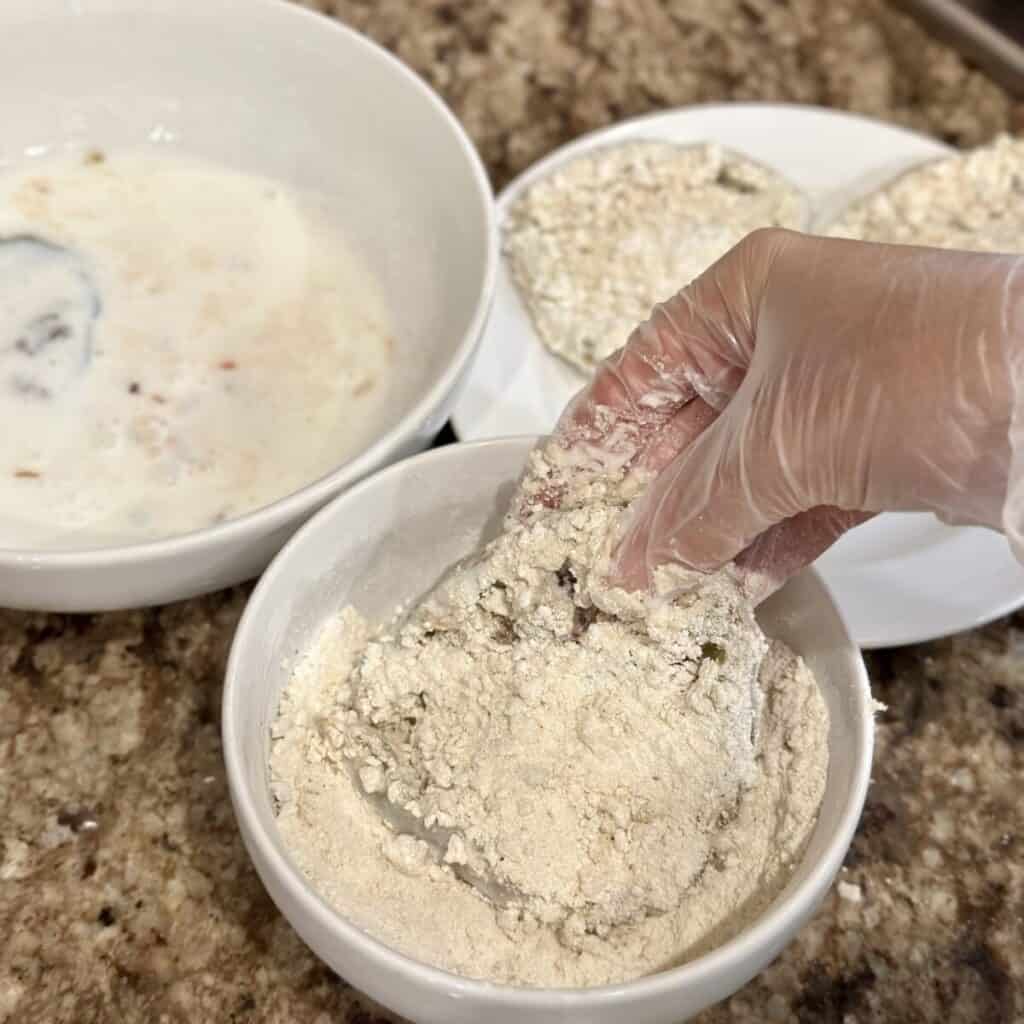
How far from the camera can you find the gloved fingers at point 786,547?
0.68m

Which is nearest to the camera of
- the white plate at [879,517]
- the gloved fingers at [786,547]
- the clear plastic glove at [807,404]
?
the clear plastic glove at [807,404]

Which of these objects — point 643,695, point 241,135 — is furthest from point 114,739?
point 241,135

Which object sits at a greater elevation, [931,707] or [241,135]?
[241,135]

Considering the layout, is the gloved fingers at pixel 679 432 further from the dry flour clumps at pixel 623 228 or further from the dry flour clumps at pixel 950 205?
the dry flour clumps at pixel 950 205

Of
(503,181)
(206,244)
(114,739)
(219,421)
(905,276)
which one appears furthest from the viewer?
(503,181)

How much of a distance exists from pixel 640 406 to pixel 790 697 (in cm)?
20

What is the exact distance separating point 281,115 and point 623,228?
32cm

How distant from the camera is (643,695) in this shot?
0.66 metres

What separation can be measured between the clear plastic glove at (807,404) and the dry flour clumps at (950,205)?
414mm

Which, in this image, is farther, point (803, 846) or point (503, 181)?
point (503, 181)

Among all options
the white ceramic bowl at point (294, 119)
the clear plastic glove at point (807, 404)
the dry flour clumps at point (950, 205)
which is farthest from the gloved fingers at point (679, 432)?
the dry flour clumps at point (950, 205)

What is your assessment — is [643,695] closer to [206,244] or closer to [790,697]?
[790,697]

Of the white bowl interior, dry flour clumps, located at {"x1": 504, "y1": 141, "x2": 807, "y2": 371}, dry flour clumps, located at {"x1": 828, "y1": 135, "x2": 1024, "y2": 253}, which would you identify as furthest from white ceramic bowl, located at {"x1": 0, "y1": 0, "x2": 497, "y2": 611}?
dry flour clumps, located at {"x1": 828, "y1": 135, "x2": 1024, "y2": 253}

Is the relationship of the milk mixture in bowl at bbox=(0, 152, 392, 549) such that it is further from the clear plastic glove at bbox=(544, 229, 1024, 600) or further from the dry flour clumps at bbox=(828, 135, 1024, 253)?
the dry flour clumps at bbox=(828, 135, 1024, 253)
